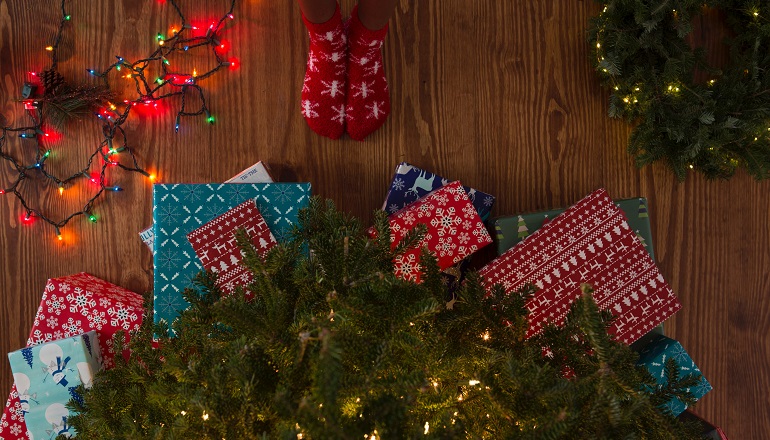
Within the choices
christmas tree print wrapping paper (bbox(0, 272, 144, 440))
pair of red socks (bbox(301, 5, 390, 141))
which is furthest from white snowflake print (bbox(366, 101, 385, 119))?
christmas tree print wrapping paper (bbox(0, 272, 144, 440))

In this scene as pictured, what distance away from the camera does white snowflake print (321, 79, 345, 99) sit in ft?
4.14

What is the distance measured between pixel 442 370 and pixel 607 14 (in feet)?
3.37

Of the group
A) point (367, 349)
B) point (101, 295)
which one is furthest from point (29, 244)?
point (367, 349)

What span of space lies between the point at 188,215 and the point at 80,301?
355 mm

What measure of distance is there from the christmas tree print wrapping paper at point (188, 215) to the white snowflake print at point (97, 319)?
17cm

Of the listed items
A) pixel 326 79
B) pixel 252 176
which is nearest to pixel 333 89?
pixel 326 79

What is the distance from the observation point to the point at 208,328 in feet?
2.29

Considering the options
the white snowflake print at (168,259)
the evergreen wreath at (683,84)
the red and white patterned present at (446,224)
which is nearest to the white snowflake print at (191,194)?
the white snowflake print at (168,259)

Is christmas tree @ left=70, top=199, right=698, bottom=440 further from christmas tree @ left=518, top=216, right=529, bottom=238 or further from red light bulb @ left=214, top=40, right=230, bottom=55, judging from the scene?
red light bulb @ left=214, top=40, right=230, bottom=55

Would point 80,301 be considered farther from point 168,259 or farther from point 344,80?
point 344,80

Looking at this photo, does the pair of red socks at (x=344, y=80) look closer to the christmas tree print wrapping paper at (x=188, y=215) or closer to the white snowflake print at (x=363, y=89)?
the white snowflake print at (x=363, y=89)

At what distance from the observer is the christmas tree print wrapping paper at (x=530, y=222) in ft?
3.97

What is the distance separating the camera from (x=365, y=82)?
1258 millimetres

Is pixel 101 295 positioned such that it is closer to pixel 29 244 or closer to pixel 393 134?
pixel 29 244
